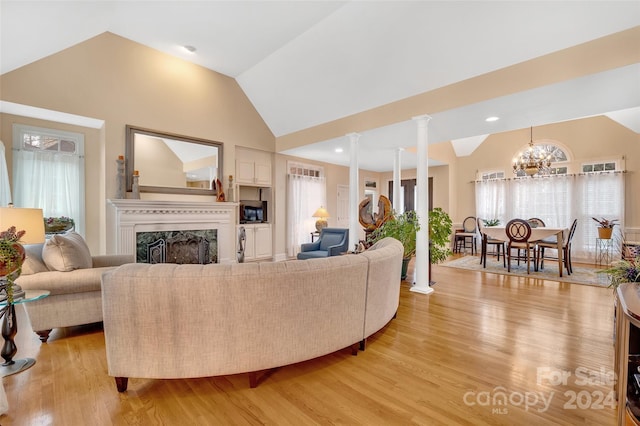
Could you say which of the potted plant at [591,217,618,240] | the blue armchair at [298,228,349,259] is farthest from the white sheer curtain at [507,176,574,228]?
the blue armchair at [298,228,349,259]

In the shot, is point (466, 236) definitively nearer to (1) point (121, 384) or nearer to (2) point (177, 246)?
(2) point (177, 246)

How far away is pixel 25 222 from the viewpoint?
2.12 meters

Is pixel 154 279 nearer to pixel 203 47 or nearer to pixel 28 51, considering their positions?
pixel 28 51

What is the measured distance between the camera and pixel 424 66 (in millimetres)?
3740

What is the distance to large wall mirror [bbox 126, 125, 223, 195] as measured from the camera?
468 cm

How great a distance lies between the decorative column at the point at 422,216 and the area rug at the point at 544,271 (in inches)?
84.7

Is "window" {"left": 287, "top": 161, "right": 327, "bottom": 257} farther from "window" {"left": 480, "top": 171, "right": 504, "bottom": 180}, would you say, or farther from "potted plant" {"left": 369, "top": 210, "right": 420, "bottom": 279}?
"window" {"left": 480, "top": 171, "right": 504, "bottom": 180}

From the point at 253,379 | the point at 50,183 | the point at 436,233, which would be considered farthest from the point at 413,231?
the point at 50,183

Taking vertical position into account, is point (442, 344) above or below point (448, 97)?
below

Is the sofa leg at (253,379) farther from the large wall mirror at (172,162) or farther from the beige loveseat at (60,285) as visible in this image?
the large wall mirror at (172,162)

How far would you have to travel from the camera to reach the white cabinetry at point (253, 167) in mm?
6043

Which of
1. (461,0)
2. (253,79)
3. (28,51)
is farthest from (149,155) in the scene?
(461,0)

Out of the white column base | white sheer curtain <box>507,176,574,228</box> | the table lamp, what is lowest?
the white column base

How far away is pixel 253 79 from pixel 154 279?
4901 millimetres
